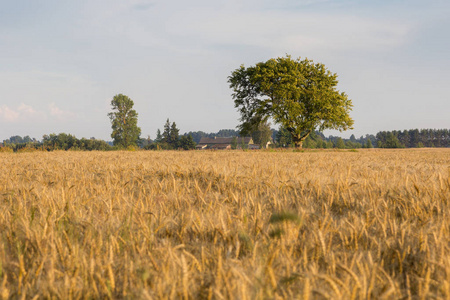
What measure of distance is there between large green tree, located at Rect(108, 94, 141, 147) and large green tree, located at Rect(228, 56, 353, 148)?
171 feet

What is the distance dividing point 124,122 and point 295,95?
61.0 meters

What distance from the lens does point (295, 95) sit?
99.7ft

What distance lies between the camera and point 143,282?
1266 millimetres

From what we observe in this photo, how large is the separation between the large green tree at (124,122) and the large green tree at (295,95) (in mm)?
52011

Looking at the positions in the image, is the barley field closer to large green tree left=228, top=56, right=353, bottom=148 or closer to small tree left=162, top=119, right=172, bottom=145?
large green tree left=228, top=56, right=353, bottom=148

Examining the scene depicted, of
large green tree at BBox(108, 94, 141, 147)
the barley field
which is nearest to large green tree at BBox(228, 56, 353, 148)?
the barley field

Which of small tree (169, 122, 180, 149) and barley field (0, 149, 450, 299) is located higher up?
small tree (169, 122, 180, 149)

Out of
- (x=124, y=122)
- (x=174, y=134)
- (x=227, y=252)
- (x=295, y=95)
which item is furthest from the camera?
(x=174, y=134)

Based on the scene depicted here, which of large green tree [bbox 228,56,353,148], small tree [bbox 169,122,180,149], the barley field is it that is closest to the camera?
the barley field

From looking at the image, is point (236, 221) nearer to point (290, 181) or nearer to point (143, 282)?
point (143, 282)

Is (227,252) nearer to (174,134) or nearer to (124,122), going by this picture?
(124,122)

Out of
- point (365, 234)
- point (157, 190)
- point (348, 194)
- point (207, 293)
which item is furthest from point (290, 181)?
point (207, 293)

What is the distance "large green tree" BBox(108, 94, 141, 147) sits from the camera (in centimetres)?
7969

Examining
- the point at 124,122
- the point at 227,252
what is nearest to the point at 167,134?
the point at 124,122
